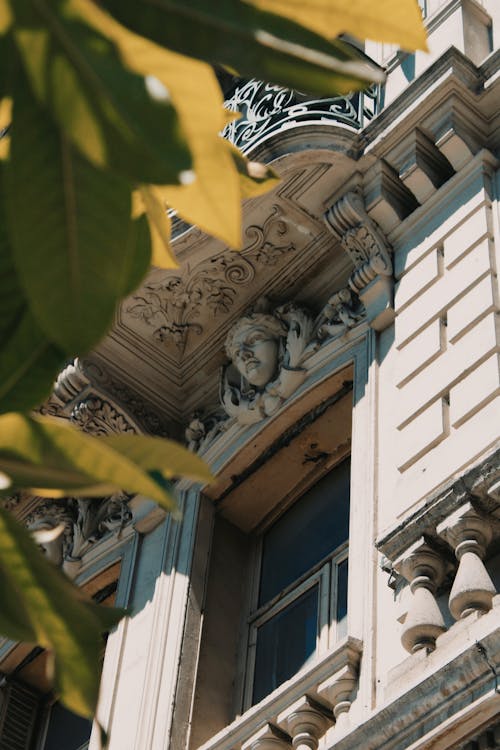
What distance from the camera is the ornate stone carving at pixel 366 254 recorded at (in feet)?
31.0

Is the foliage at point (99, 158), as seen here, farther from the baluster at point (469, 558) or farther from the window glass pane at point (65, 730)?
the window glass pane at point (65, 730)

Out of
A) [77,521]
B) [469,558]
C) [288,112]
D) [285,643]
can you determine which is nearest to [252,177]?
[469,558]

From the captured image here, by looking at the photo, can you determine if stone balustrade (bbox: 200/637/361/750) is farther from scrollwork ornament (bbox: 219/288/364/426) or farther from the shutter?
the shutter

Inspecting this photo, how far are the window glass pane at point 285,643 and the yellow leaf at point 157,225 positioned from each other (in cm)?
666

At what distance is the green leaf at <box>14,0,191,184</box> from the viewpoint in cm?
188

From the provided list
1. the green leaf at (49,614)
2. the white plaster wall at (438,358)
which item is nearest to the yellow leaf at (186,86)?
the green leaf at (49,614)

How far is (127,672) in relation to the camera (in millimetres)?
9672

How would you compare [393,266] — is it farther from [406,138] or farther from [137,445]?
[137,445]

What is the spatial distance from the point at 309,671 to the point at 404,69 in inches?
163

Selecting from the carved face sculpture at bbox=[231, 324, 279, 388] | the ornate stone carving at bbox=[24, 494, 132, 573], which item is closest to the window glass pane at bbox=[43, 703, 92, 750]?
the ornate stone carving at bbox=[24, 494, 132, 573]

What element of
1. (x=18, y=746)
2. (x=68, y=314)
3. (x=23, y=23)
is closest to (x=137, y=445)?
(x=68, y=314)

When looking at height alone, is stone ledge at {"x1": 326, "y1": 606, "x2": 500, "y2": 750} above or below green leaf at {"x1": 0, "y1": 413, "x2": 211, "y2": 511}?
below

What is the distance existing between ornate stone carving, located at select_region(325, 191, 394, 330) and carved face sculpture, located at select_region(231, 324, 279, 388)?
87 cm

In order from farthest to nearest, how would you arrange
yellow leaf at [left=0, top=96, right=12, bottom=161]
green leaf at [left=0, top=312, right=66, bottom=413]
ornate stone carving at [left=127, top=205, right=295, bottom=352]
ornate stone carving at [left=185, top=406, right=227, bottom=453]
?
ornate stone carving at [left=185, top=406, right=227, bottom=453], ornate stone carving at [left=127, top=205, right=295, bottom=352], green leaf at [left=0, top=312, right=66, bottom=413], yellow leaf at [left=0, top=96, right=12, bottom=161]
